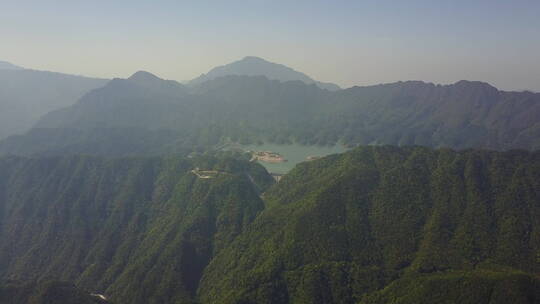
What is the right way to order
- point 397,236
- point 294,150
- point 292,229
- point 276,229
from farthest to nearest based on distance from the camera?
point 294,150
point 276,229
point 292,229
point 397,236

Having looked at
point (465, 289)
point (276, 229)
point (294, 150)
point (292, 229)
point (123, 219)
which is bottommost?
point (123, 219)

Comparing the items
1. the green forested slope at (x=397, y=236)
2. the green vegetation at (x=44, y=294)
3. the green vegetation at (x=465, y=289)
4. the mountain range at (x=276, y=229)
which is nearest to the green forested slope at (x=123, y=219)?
the mountain range at (x=276, y=229)

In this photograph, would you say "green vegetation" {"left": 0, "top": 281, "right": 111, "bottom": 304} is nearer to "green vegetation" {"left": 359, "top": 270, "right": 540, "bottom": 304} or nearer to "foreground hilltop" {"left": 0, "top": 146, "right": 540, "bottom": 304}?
"foreground hilltop" {"left": 0, "top": 146, "right": 540, "bottom": 304}

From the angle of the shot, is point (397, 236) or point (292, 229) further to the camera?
point (292, 229)

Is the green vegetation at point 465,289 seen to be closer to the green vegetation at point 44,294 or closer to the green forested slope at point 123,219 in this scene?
the green forested slope at point 123,219

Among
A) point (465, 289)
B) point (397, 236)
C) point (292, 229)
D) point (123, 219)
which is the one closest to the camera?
point (465, 289)

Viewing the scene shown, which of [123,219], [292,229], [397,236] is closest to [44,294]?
[292,229]

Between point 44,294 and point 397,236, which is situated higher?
point 397,236

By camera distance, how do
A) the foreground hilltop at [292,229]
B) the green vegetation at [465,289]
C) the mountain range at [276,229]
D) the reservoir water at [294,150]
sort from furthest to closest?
the reservoir water at [294,150] < the foreground hilltop at [292,229] < the mountain range at [276,229] < the green vegetation at [465,289]

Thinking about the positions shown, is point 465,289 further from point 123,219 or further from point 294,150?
point 294,150
